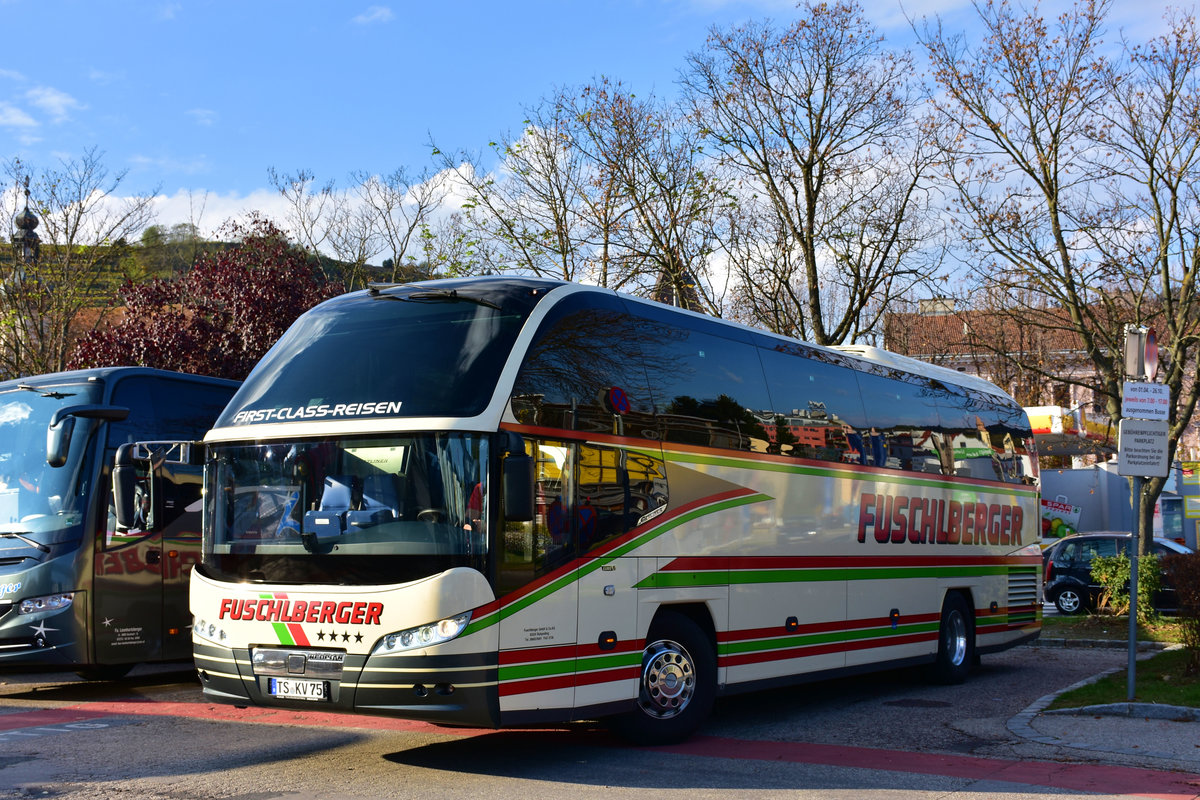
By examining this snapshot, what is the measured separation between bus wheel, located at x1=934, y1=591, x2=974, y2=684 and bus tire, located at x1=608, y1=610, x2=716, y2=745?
528 cm

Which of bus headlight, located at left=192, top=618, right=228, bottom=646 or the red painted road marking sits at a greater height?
bus headlight, located at left=192, top=618, right=228, bottom=646

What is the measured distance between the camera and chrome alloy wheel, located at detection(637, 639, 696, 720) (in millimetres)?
9047

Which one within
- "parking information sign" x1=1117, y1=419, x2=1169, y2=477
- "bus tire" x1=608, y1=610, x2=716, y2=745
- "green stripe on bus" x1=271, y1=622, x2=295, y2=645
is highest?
"parking information sign" x1=1117, y1=419, x2=1169, y2=477

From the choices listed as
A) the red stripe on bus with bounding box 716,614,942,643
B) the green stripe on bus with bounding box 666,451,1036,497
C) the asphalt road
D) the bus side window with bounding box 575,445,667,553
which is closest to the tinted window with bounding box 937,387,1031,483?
the green stripe on bus with bounding box 666,451,1036,497

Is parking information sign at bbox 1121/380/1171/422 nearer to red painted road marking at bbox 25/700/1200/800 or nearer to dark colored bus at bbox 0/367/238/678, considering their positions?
red painted road marking at bbox 25/700/1200/800

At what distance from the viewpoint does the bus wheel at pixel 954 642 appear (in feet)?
45.6

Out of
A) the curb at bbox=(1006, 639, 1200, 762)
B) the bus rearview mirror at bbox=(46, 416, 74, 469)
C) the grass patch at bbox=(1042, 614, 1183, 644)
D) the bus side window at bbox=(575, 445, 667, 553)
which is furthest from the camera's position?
the grass patch at bbox=(1042, 614, 1183, 644)

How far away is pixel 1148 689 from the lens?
1140 cm

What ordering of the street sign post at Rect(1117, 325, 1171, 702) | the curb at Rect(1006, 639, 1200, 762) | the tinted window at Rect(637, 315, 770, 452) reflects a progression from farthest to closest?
the street sign post at Rect(1117, 325, 1171, 702)
the tinted window at Rect(637, 315, 770, 452)
the curb at Rect(1006, 639, 1200, 762)

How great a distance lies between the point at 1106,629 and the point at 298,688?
1503 cm

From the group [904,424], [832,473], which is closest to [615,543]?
[832,473]

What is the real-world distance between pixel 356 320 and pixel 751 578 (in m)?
4.24

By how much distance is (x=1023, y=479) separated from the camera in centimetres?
1667

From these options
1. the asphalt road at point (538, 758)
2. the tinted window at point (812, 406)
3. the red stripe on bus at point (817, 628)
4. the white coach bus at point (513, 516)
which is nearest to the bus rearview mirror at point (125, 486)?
the white coach bus at point (513, 516)
